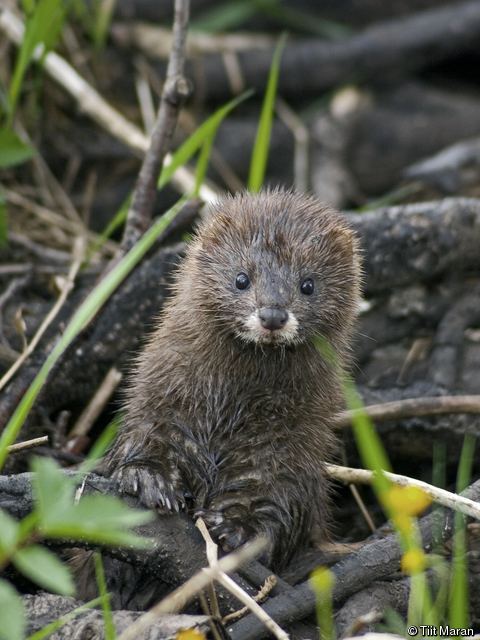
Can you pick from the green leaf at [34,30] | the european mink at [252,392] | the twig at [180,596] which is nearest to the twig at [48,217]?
the green leaf at [34,30]

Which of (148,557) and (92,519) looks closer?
(92,519)

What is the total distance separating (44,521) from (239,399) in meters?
1.58

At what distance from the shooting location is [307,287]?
3561mm

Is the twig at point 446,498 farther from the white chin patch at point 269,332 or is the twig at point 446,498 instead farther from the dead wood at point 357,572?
the white chin patch at point 269,332

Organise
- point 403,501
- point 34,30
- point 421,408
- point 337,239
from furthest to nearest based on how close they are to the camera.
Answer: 1. point 34,30
2. point 421,408
3. point 337,239
4. point 403,501

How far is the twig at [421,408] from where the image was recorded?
4121mm

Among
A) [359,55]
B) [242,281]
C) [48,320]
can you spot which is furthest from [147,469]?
[359,55]

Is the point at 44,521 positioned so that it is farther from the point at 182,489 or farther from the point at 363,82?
the point at 363,82

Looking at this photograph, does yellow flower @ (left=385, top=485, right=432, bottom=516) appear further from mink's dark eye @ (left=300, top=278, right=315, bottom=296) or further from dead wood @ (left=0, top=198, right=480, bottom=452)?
dead wood @ (left=0, top=198, right=480, bottom=452)

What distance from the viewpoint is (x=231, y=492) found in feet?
11.4

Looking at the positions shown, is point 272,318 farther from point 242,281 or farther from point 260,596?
point 260,596

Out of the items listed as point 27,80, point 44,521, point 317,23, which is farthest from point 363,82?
point 44,521

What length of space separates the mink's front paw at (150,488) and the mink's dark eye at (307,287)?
0.76m

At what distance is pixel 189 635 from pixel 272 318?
1032mm
